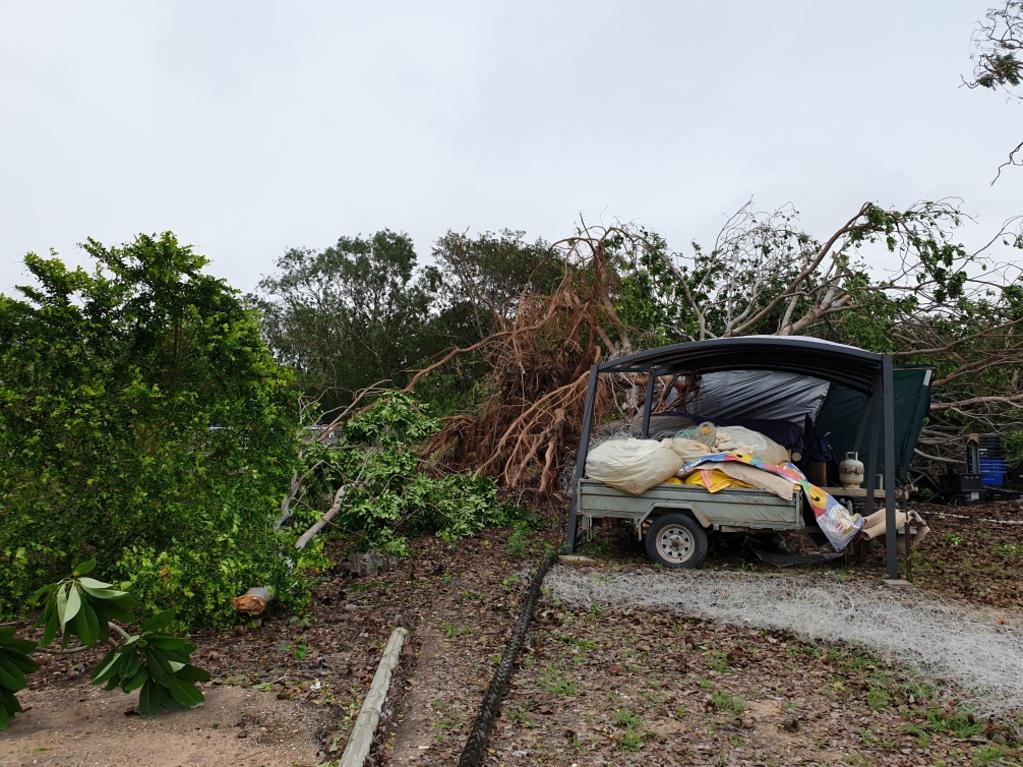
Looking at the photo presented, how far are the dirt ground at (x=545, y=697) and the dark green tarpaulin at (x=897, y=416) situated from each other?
13.5 ft

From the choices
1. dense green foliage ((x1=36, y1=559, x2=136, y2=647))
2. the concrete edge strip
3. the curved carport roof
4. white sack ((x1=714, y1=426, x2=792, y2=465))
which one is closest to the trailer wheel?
white sack ((x1=714, y1=426, x2=792, y2=465))

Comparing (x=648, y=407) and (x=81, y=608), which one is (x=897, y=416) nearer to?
(x=648, y=407)

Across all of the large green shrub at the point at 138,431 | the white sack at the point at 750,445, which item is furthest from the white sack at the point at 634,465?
the large green shrub at the point at 138,431

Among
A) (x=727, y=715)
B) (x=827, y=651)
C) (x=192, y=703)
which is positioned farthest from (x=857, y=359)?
(x=192, y=703)

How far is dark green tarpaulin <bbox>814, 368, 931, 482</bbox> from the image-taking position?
35.3ft

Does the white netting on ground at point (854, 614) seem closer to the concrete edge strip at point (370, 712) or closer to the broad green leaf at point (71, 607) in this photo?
the concrete edge strip at point (370, 712)

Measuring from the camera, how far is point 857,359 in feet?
26.8

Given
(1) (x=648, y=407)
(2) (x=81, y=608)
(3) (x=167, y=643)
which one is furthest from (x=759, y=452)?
(2) (x=81, y=608)

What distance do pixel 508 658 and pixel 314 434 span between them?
5.63m

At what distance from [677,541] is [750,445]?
1.45 metres

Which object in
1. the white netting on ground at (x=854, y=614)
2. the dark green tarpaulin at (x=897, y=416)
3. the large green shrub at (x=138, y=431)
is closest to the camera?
the white netting on ground at (x=854, y=614)

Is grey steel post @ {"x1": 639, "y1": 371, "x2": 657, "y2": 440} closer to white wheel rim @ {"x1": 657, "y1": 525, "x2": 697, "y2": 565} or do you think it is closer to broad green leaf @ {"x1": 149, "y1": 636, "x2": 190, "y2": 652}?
white wheel rim @ {"x1": 657, "y1": 525, "x2": 697, "y2": 565}

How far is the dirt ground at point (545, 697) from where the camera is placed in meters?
3.91

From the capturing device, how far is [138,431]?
18.4 feet
